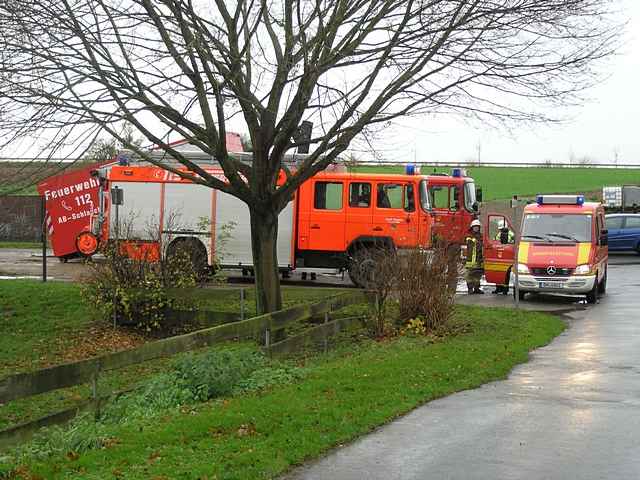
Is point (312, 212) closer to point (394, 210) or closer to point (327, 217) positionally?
point (327, 217)

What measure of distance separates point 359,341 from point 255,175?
10.3ft

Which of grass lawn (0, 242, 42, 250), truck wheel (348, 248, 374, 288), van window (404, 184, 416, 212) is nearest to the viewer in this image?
truck wheel (348, 248, 374, 288)

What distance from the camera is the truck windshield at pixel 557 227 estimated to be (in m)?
22.7

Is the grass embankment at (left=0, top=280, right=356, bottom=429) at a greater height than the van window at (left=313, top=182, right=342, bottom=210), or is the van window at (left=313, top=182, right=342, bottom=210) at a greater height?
the van window at (left=313, top=182, right=342, bottom=210)

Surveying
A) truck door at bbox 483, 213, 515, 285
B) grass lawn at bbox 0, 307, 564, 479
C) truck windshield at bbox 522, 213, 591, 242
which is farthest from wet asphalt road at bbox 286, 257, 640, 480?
truck door at bbox 483, 213, 515, 285

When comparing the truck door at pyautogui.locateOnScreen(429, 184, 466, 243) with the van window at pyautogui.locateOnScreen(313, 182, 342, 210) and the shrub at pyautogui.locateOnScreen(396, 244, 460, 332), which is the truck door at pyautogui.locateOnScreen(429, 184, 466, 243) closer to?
the van window at pyautogui.locateOnScreen(313, 182, 342, 210)

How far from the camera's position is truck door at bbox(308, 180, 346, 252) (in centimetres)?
2325

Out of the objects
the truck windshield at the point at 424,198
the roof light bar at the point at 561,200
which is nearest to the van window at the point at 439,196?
the truck windshield at the point at 424,198

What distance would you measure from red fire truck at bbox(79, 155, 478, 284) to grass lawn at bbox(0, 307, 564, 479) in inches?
348

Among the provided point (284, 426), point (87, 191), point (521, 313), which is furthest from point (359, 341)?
point (87, 191)

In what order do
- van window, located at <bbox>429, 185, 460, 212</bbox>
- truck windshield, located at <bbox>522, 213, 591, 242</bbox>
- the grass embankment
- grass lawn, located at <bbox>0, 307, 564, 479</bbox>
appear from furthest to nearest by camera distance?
van window, located at <bbox>429, 185, 460, 212</bbox> → truck windshield, located at <bbox>522, 213, 591, 242</bbox> → the grass embankment → grass lawn, located at <bbox>0, 307, 564, 479</bbox>

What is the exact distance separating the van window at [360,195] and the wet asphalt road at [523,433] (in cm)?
1031

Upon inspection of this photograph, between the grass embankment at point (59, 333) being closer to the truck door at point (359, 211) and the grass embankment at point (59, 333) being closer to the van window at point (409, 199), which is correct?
the truck door at point (359, 211)

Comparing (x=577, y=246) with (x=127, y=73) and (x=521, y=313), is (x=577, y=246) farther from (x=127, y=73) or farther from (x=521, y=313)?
(x=127, y=73)
